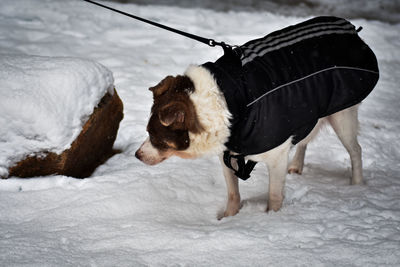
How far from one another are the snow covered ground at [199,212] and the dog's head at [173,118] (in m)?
0.61

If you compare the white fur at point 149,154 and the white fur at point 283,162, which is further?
the white fur at point 283,162

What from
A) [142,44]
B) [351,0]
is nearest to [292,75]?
[142,44]

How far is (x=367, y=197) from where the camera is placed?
339 cm

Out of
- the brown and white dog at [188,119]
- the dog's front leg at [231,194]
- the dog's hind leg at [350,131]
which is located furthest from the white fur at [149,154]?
the dog's hind leg at [350,131]

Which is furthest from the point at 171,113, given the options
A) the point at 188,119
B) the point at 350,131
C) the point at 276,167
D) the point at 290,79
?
the point at 350,131

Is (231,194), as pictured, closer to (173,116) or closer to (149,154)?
(149,154)

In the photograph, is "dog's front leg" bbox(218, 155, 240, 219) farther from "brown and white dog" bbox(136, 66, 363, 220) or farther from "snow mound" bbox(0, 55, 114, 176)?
"snow mound" bbox(0, 55, 114, 176)

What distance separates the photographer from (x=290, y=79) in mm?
2838

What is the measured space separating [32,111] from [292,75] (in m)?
2.05

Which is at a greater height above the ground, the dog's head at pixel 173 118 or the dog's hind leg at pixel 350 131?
the dog's head at pixel 173 118

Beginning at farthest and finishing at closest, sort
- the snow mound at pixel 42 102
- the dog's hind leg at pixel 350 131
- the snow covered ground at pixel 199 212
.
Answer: the dog's hind leg at pixel 350 131 → the snow mound at pixel 42 102 → the snow covered ground at pixel 199 212

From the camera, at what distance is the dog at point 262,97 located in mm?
2633

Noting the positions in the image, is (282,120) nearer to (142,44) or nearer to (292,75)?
(292,75)

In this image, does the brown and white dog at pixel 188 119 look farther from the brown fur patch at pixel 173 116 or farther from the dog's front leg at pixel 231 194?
the dog's front leg at pixel 231 194
